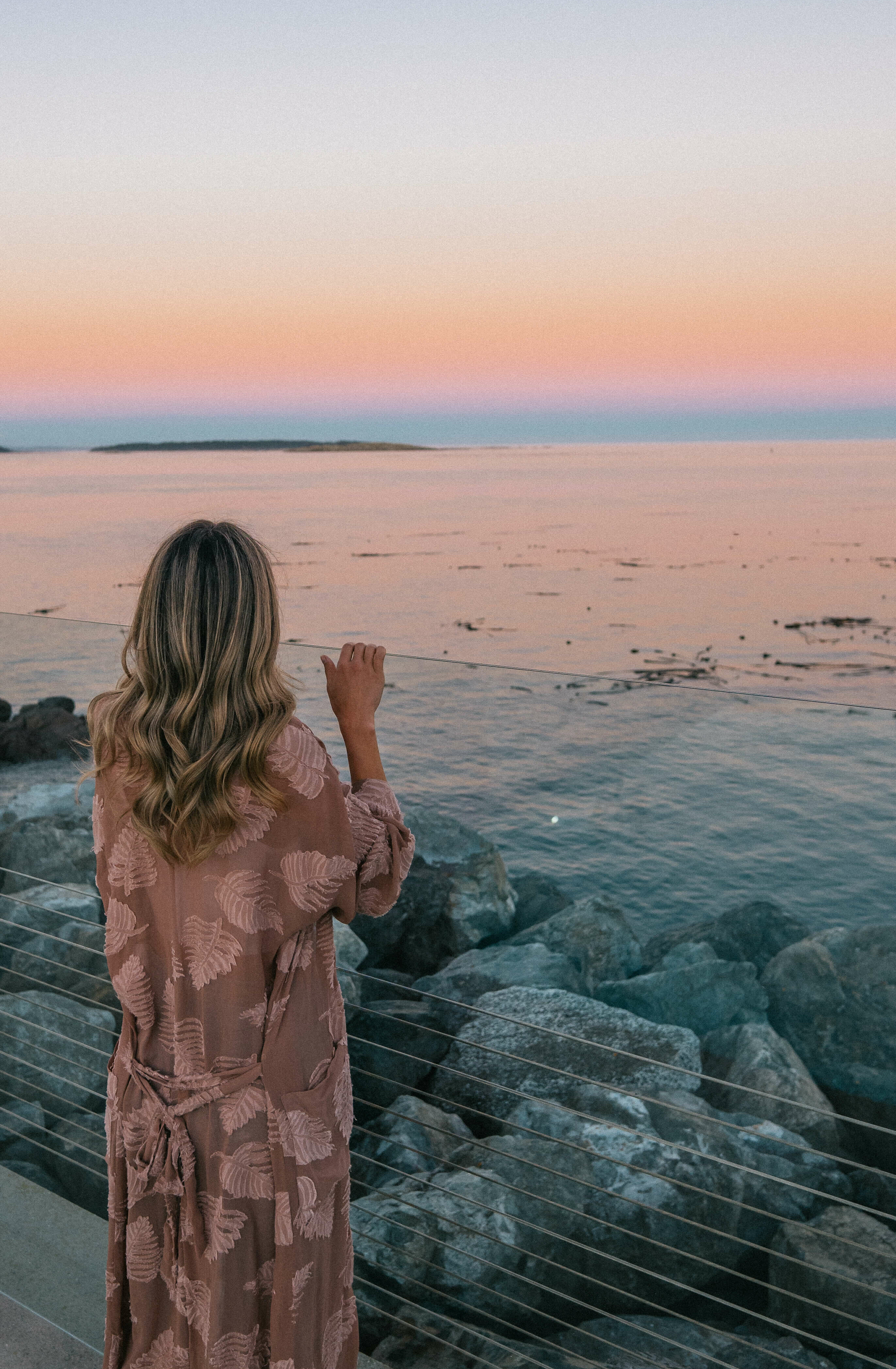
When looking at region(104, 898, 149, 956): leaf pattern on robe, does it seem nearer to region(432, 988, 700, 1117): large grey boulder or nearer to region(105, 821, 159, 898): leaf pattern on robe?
region(105, 821, 159, 898): leaf pattern on robe

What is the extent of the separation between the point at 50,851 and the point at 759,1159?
213 cm

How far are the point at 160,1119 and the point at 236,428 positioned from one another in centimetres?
5911

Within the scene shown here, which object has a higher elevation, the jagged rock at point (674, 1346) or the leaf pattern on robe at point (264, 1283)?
the leaf pattern on robe at point (264, 1283)

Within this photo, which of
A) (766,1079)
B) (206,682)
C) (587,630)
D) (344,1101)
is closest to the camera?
(206,682)

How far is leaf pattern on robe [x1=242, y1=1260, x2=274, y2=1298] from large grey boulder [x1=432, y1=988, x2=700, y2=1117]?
38.9 inches

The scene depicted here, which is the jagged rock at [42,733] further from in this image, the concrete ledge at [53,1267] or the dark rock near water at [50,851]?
the concrete ledge at [53,1267]

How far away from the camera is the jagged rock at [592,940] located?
2.68 meters

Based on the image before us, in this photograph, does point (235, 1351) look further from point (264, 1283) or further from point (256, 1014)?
point (256, 1014)

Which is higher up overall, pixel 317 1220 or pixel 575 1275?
pixel 317 1220

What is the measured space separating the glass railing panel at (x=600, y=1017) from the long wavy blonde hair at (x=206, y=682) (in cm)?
80

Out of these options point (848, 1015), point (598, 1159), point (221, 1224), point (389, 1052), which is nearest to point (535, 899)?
point (389, 1052)

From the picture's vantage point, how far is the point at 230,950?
1.33 m

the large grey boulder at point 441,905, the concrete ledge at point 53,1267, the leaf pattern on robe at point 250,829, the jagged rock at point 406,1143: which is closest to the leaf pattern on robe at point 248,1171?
the leaf pattern on robe at point 250,829

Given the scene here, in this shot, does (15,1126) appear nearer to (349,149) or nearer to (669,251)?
(349,149)
